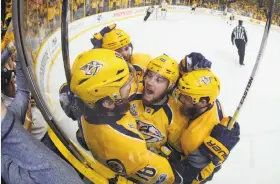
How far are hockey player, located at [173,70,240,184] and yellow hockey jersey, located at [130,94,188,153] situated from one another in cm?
2

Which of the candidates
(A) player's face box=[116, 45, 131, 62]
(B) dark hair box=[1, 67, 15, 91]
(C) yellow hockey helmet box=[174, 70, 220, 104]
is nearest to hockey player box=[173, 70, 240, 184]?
(C) yellow hockey helmet box=[174, 70, 220, 104]

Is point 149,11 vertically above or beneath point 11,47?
above

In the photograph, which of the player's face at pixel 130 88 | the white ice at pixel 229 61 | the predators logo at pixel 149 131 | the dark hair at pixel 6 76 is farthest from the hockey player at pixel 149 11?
the dark hair at pixel 6 76

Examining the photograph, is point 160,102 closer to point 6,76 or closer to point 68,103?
point 68,103

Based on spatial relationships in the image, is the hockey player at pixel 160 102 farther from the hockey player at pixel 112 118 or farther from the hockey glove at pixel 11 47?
the hockey glove at pixel 11 47

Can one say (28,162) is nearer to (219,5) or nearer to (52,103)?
(52,103)

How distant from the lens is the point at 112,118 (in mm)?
832

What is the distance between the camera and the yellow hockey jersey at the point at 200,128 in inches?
33.5

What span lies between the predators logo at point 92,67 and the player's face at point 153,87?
123 millimetres

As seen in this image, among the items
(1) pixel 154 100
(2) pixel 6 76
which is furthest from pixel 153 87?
(2) pixel 6 76

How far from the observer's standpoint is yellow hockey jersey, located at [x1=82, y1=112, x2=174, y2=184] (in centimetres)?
83

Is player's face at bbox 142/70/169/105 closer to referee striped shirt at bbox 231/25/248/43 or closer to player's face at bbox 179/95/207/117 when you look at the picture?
player's face at bbox 179/95/207/117

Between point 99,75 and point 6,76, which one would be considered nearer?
point 99,75

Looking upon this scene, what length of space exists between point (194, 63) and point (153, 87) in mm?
103
